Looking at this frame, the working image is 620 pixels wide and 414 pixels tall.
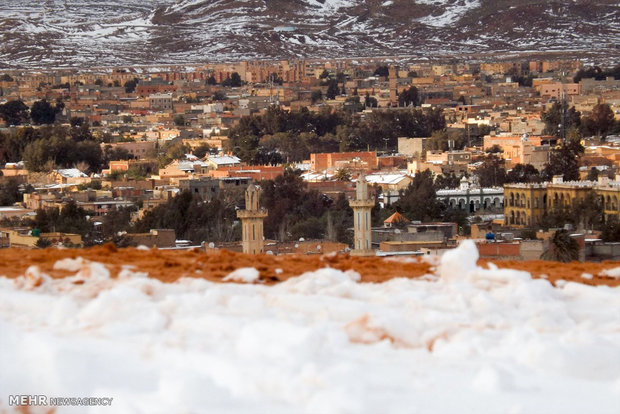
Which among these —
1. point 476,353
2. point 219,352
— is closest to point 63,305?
point 219,352

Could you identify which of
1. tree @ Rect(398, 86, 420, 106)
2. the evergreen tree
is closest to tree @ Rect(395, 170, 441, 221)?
tree @ Rect(398, 86, 420, 106)

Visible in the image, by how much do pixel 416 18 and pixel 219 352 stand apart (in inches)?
5368

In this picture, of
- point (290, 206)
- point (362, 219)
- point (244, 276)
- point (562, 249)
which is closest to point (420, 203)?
point (290, 206)

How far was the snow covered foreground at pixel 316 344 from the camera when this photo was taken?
6.21 meters

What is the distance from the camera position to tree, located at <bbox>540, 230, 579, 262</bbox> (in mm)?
22164

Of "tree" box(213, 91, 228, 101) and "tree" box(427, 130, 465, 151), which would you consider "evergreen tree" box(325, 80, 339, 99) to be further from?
"tree" box(427, 130, 465, 151)

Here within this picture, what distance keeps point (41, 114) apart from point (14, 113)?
1186 millimetres

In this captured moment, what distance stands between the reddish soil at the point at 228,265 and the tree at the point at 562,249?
13379 millimetres

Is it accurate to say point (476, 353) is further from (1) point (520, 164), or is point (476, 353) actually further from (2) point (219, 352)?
A: (1) point (520, 164)

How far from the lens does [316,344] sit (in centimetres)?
657

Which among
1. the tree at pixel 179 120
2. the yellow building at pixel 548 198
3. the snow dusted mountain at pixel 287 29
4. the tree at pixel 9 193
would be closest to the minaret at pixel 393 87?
the tree at pixel 179 120

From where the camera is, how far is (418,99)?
3329 inches

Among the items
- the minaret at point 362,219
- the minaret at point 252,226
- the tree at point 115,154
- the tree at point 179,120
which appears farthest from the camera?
the tree at point 179,120

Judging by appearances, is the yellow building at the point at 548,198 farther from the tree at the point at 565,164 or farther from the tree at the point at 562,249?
the tree at the point at 562,249
